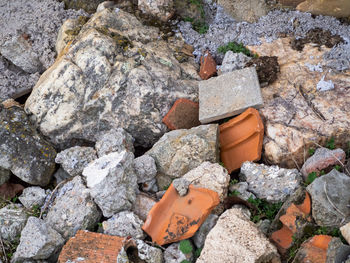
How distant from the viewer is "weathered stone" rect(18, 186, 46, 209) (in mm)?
4344

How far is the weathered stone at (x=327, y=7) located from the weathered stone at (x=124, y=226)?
11.8 ft

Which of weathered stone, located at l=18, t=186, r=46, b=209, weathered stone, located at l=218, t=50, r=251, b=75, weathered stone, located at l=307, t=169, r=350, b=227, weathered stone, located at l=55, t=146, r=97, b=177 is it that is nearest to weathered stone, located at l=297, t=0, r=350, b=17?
weathered stone, located at l=218, t=50, r=251, b=75

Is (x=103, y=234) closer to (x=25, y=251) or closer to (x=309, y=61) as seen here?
(x=25, y=251)

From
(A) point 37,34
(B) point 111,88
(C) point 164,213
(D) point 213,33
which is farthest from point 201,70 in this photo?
(A) point 37,34

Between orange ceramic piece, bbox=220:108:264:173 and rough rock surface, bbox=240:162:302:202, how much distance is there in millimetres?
215

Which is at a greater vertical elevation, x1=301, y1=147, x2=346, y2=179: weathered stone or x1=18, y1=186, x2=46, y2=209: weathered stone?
x1=18, y1=186, x2=46, y2=209: weathered stone

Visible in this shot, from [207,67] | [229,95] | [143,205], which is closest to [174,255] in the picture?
[143,205]

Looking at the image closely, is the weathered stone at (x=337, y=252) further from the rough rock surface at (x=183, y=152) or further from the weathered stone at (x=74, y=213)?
the weathered stone at (x=74, y=213)

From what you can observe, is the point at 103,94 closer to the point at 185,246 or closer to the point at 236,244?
the point at 185,246

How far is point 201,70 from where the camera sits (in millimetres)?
5227

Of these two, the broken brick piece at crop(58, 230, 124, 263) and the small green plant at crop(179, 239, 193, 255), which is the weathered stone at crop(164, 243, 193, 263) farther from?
the broken brick piece at crop(58, 230, 124, 263)

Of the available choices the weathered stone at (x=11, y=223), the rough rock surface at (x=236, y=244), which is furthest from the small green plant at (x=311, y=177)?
the weathered stone at (x=11, y=223)

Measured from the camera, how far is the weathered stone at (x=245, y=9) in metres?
5.57

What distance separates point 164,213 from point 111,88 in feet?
5.38
